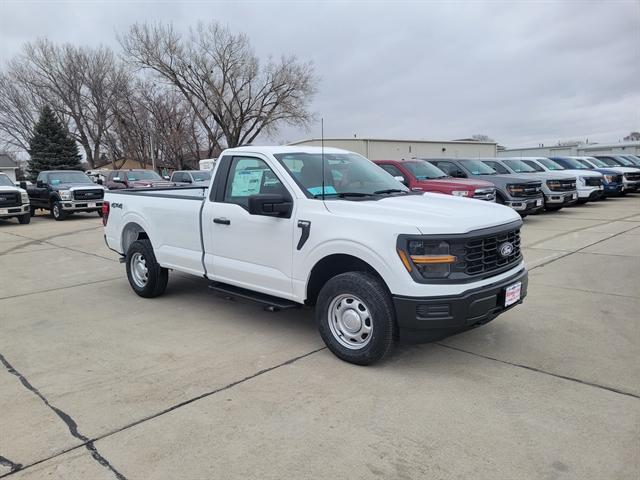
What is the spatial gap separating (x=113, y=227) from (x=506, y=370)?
217 inches

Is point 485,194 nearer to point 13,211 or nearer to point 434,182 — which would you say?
point 434,182

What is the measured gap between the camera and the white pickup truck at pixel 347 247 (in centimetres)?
383

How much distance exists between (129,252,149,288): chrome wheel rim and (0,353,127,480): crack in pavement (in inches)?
89.0

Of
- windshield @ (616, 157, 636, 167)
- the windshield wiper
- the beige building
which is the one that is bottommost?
the windshield wiper

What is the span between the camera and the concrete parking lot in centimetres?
289

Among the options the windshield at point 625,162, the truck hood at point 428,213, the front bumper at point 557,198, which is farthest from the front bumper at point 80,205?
the windshield at point 625,162

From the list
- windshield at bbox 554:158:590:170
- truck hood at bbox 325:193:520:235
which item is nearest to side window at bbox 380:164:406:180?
truck hood at bbox 325:193:520:235

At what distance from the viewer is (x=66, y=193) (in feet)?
58.6

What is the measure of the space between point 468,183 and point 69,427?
10677mm

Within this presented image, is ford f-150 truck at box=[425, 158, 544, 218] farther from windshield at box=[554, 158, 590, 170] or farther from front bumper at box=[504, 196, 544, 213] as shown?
windshield at box=[554, 158, 590, 170]

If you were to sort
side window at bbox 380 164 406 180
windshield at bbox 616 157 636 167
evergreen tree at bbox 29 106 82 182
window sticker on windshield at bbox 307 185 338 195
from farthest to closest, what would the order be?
evergreen tree at bbox 29 106 82 182 < windshield at bbox 616 157 636 167 < side window at bbox 380 164 406 180 < window sticker on windshield at bbox 307 185 338 195

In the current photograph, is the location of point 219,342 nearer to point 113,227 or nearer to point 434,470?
point 434,470

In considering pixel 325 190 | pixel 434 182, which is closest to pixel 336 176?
pixel 325 190

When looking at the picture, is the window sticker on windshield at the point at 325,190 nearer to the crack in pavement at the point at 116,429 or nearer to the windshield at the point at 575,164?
the crack in pavement at the point at 116,429
